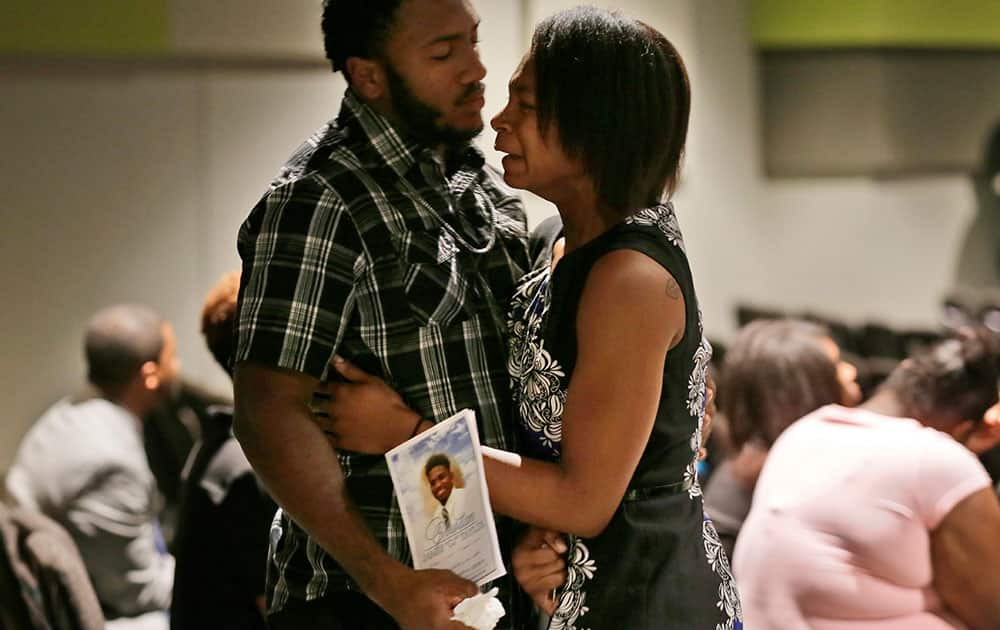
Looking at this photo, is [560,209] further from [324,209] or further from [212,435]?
[212,435]

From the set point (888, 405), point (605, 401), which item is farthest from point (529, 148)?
point (888, 405)

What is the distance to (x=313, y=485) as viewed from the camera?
5.47 ft

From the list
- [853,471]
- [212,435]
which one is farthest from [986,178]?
[212,435]

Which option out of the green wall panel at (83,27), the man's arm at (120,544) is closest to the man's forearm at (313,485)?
the man's arm at (120,544)

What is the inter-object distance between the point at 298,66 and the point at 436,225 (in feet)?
9.21

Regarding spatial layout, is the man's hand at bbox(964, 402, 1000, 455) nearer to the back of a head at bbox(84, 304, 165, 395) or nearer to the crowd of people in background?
the crowd of people in background

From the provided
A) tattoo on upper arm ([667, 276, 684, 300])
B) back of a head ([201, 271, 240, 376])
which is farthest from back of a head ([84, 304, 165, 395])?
tattoo on upper arm ([667, 276, 684, 300])

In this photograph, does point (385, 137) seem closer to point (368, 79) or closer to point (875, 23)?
point (368, 79)

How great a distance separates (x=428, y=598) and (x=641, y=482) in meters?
0.32

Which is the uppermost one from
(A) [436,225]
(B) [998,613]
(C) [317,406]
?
(A) [436,225]

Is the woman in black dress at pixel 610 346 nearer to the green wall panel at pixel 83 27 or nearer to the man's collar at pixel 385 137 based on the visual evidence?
the man's collar at pixel 385 137

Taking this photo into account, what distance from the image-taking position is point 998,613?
252 cm

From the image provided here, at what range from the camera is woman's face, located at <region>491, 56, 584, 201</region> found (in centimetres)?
169

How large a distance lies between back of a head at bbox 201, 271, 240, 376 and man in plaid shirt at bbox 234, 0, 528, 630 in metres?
0.75
